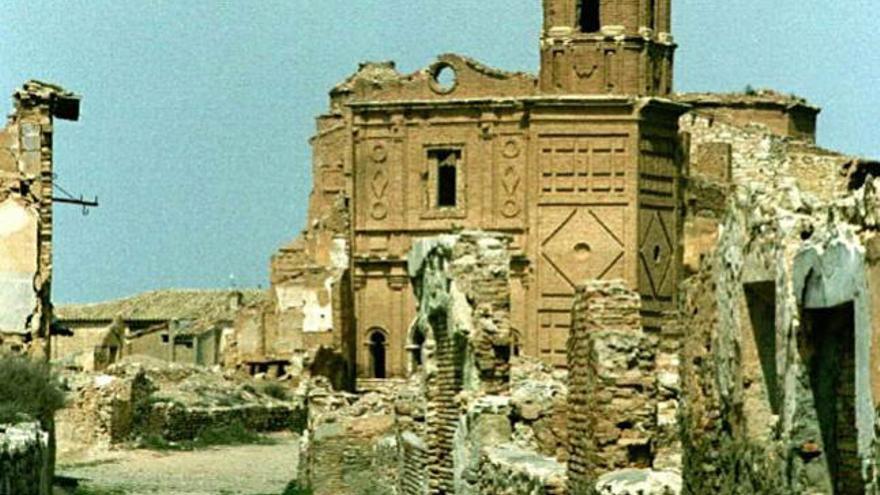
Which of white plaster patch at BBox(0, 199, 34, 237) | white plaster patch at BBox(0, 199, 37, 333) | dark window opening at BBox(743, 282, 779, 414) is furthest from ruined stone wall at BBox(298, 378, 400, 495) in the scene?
dark window opening at BBox(743, 282, 779, 414)

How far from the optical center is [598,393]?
15266mm

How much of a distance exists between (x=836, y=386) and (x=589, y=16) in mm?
47217

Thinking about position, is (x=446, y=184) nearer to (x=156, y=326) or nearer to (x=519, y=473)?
(x=156, y=326)

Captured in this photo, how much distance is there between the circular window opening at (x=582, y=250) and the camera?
5453cm

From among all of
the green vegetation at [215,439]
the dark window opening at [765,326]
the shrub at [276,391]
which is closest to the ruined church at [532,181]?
the shrub at [276,391]

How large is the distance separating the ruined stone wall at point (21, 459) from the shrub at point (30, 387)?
243 inches

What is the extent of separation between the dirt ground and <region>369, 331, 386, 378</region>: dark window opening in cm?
950

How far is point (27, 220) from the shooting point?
26875 millimetres

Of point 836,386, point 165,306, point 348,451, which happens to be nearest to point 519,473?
point 836,386

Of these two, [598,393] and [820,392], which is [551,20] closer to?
[598,393]

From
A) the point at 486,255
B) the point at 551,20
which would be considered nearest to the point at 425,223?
the point at 551,20

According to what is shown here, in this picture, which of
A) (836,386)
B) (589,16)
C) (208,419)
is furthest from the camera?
(589,16)

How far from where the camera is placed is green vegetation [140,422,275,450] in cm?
4441

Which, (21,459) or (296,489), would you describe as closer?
(21,459)
